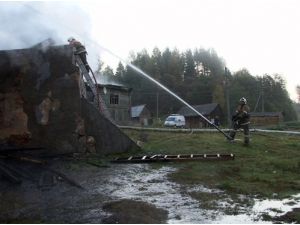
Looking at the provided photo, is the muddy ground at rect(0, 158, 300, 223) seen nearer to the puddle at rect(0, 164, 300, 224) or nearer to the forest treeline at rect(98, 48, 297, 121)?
the puddle at rect(0, 164, 300, 224)

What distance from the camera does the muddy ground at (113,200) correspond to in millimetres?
5293

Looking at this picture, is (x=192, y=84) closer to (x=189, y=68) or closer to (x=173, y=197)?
(x=189, y=68)

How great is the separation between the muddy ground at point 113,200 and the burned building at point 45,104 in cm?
119

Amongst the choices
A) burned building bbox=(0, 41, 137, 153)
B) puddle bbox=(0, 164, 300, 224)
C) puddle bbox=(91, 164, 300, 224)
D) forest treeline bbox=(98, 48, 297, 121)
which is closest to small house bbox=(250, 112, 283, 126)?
forest treeline bbox=(98, 48, 297, 121)

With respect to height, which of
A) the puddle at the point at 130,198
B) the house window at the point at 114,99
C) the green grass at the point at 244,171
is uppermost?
the house window at the point at 114,99

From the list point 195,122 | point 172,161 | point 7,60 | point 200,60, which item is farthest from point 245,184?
point 200,60

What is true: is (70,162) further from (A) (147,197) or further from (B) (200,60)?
(B) (200,60)

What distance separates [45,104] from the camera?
9617 millimetres

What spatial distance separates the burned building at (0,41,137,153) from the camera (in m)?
9.37

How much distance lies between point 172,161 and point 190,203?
12.3 feet

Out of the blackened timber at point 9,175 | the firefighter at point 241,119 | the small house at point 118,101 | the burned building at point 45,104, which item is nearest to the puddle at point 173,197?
the blackened timber at point 9,175

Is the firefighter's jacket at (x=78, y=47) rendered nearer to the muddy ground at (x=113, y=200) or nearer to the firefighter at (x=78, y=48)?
the firefighter at (x=78, y=48)

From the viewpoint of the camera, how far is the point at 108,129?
10.3m

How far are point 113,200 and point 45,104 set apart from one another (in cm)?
415
